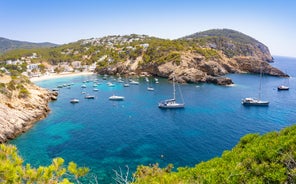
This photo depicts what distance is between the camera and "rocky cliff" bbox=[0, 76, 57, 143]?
42.0m

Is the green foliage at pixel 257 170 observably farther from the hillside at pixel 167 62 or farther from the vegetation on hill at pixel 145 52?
the vegetation on hill at pixel 145 52

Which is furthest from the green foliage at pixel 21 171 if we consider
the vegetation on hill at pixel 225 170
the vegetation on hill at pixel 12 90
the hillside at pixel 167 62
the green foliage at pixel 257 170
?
the hillside at pixel 167 62

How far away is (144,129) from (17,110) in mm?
29364

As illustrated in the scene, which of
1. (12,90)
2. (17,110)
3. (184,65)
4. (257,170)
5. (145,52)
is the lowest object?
(17,110)

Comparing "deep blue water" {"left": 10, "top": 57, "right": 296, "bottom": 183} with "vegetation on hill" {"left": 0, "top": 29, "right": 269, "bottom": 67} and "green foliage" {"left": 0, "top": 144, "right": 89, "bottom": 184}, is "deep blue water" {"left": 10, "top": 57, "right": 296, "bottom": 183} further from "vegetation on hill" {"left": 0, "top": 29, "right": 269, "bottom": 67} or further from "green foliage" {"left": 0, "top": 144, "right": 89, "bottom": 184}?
"vegetation on hill" {"left": 0, "top": 29, "right": 269, "bottom": 67}

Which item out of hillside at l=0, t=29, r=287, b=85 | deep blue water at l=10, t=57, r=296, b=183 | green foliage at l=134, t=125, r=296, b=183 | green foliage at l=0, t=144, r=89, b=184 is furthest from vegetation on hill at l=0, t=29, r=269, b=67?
green foliage at l=0, t=144, r=89, b=184

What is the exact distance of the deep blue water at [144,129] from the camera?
34.5 m

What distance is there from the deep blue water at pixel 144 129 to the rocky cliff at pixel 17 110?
Answer: 2101 mm

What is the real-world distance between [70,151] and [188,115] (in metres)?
30.6

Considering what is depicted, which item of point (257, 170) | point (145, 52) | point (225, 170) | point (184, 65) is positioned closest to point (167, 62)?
point (184, 65)

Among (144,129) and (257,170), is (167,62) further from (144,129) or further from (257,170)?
(257,170)

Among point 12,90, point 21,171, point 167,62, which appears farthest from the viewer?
point 167,62

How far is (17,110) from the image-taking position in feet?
160

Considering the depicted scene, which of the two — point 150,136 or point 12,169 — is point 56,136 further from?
point 12,169
